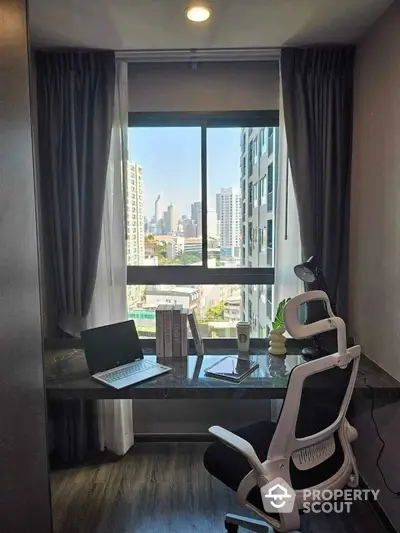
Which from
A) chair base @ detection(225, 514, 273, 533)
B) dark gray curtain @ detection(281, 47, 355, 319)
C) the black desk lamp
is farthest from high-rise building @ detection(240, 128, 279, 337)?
chair base @ detection(225, 514, 273, 533)

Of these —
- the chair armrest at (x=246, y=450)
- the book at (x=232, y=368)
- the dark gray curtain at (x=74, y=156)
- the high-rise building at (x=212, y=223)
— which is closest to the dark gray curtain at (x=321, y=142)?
the high-rise building at (x=212, y=223)

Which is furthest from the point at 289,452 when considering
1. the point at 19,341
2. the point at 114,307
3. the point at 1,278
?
the point at 114,307

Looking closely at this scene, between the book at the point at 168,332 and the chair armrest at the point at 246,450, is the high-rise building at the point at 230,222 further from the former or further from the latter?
the chair armrest at the point at 246,450

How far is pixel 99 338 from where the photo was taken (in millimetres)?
2205

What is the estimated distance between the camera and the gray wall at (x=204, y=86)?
8.63 ft

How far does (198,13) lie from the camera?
2.02 metres

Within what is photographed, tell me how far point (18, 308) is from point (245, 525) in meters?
1.43

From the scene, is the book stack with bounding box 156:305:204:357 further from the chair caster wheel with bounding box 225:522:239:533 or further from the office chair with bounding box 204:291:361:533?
the chair caster wheel with bounding box 225:522:239:533

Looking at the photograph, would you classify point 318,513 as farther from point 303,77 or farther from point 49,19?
point 49,19

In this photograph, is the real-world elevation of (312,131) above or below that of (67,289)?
above

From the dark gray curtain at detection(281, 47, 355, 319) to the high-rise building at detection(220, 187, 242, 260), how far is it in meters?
0.47

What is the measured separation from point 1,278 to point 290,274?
1774mm

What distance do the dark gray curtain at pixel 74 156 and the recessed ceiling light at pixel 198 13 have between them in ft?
2.08

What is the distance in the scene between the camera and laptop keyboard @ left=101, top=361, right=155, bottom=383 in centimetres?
205
